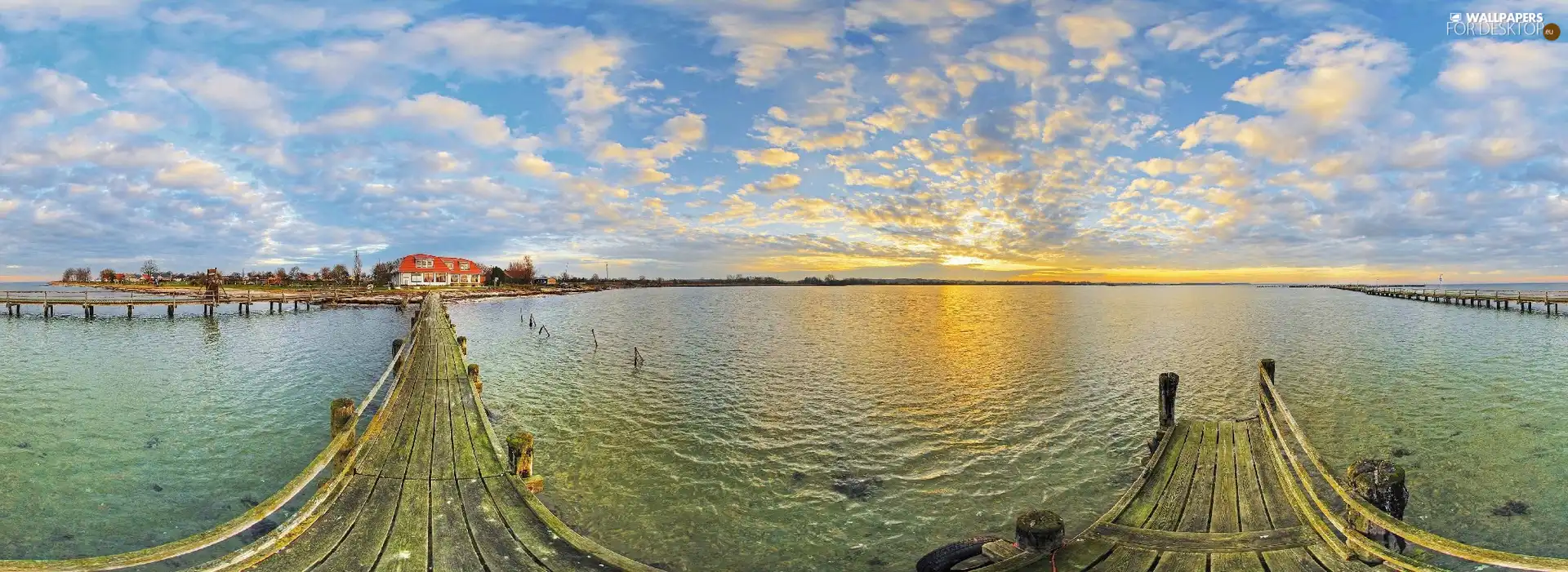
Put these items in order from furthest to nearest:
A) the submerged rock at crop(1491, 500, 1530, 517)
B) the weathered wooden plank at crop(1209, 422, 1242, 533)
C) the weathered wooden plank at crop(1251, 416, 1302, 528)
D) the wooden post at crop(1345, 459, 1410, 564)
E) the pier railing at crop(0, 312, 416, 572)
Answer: the submerged rock at crop(1491, 500, 1530, 517) → the weathered wooden plank at crop(1251, 416, 1302, 528) → the weathered wooden plank at crop(1209, 422, 1242, 533) → the wooden post at crop(1345, 459, 1410, 564) → the pier railing at crop(0, 312, 416, 572)

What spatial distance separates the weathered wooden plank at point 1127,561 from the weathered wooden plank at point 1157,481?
103cm

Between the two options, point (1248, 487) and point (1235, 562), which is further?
point (1248, 487)

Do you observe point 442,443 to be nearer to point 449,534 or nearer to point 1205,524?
point 449,534

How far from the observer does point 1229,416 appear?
2017cm

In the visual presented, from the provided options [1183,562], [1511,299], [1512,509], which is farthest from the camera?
[1511,299]

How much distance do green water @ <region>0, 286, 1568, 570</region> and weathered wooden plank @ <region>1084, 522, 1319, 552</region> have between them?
127 inches

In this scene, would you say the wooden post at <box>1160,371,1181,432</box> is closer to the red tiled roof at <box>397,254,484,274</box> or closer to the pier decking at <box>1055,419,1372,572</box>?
the pier decking at <box>1055,419,1372,572</box>

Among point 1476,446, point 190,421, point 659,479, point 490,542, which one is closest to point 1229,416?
point 1476,446

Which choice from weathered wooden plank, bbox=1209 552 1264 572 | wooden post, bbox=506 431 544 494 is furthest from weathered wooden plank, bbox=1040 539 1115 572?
wooden post, bbox=506 431 544 494

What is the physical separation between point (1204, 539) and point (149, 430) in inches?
1020

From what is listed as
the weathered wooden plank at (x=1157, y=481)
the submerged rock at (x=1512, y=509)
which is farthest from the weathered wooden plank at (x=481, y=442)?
the submerged rock at (x=1512, y=509)

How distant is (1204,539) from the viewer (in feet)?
27.1

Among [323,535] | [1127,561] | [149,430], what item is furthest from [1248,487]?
[149,430]

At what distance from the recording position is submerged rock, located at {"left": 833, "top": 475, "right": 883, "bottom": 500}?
13016mm
